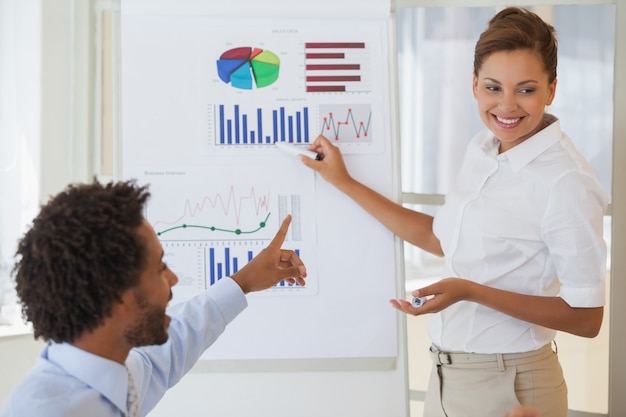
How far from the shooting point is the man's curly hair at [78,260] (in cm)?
122

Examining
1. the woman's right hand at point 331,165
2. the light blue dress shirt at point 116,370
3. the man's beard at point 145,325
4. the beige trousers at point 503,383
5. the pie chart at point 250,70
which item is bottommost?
the beige trousers at point 503,383

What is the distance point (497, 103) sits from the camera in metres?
1.79

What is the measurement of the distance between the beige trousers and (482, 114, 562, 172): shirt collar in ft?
1.42

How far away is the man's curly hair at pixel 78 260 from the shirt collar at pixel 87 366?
0.02 m

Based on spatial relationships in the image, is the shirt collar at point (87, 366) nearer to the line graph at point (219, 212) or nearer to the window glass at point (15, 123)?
the line graph at point (219, 212)

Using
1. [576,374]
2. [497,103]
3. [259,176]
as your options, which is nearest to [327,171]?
[259,176]

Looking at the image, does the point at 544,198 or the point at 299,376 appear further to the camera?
the point at 299,376

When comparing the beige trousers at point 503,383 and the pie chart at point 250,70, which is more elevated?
the pie chart at point 250,70

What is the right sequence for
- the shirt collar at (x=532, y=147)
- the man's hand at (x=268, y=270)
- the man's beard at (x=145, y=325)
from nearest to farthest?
the man's beard at (x=145, y=325), the man's hand at (x=268, y=270), the shirt collar at (x=532, y=147)

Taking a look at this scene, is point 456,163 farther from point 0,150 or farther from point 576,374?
point 0,150

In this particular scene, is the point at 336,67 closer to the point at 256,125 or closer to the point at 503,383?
the point at 256,125

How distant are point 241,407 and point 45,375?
1013 millimetres

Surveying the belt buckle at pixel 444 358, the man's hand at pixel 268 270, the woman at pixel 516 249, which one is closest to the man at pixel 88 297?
the man's hand at pixel 268 270

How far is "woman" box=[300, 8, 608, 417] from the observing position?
1699mm
